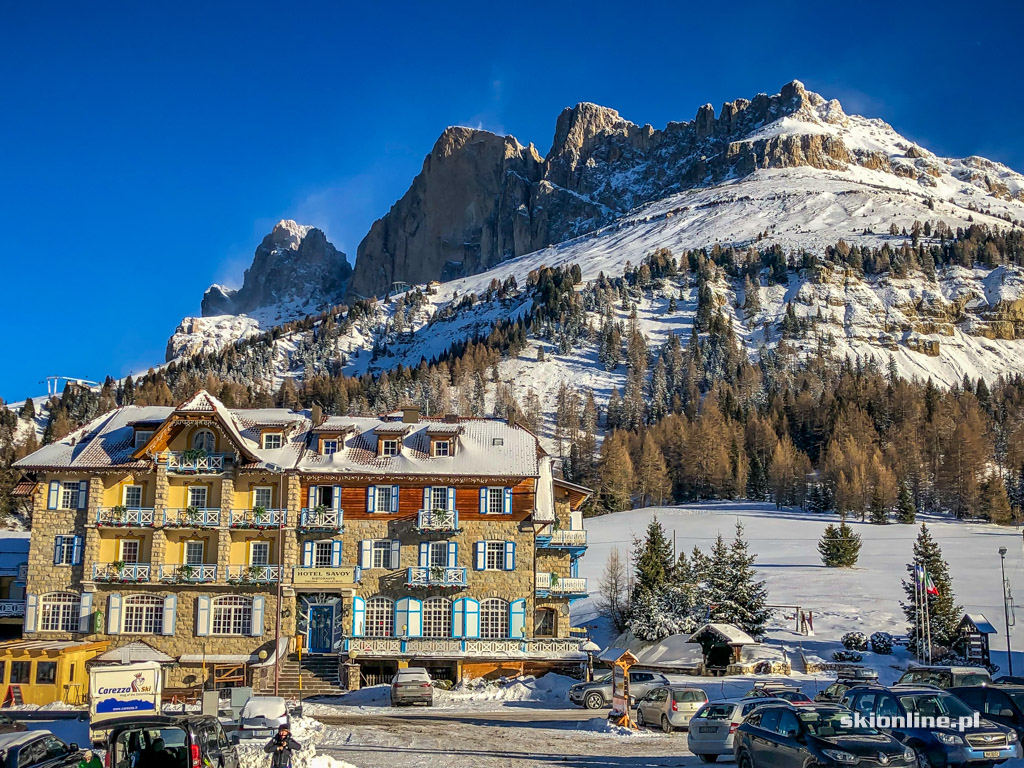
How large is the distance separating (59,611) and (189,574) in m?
7.43

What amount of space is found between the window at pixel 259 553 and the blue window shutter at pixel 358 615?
18.0ft

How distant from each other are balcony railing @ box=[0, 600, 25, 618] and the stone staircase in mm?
16035

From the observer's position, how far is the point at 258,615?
50469mm

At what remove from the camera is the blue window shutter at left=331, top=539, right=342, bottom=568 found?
51844mm

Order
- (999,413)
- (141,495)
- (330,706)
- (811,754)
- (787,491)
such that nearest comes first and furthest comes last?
1. (811,754)
2. (330,706)
3. (141,495)
4. (787,491)
5. (999,413)

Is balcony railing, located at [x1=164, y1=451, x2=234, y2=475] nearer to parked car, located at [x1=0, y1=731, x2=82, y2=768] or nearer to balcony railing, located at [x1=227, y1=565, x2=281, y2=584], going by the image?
balcony railing, located at [x1=227, y1=565, x2=281, y2=584]

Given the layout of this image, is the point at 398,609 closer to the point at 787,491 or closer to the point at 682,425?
the point at 787,491

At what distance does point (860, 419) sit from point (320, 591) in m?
140

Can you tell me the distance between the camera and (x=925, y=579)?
2186 inches

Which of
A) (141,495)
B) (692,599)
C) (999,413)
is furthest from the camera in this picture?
(999,413)

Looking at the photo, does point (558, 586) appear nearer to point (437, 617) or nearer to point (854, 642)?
point (437, 617)

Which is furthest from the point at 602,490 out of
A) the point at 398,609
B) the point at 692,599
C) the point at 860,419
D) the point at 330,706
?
the point at 330,706

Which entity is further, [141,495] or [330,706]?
[141,495]

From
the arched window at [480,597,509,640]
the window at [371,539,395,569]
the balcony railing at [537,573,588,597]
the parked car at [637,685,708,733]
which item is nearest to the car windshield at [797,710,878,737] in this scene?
the parked car at [637,685,708,733]
